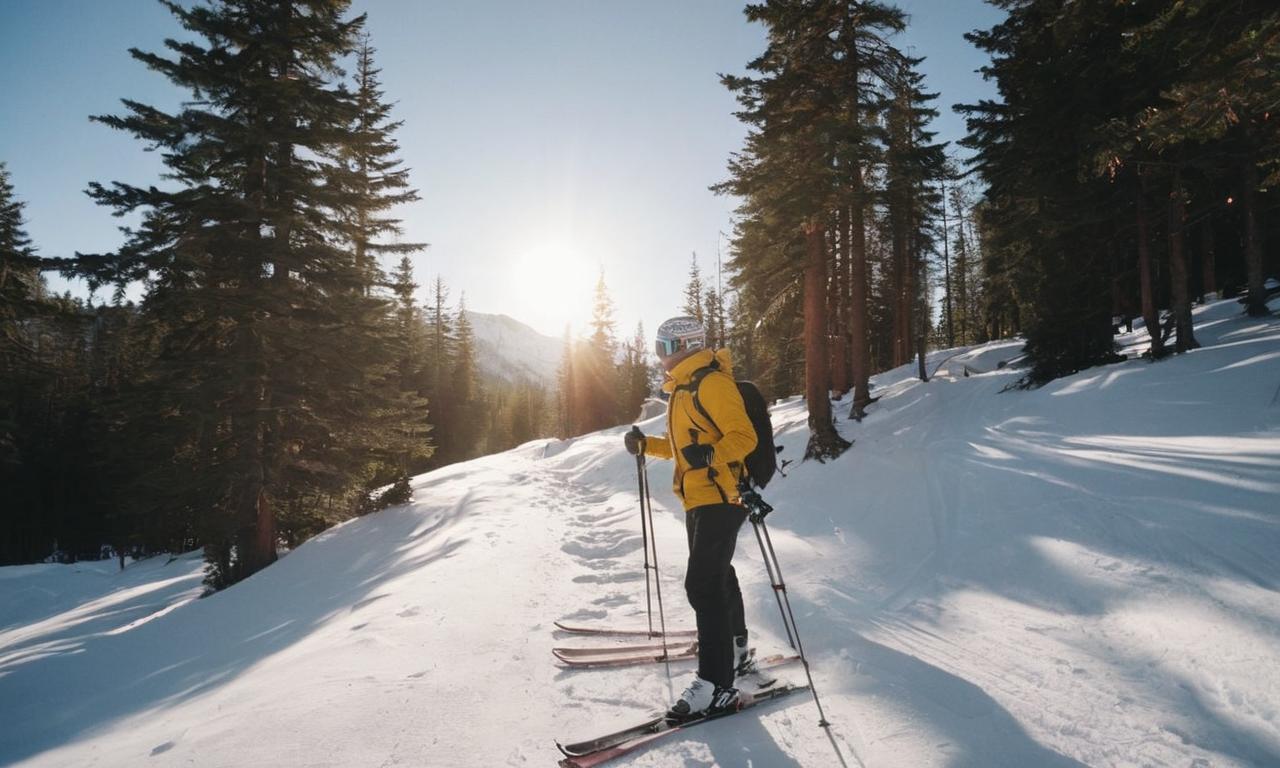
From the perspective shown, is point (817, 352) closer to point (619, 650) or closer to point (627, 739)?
point (619, 650)

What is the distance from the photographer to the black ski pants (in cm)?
369

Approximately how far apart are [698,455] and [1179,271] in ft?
58.6

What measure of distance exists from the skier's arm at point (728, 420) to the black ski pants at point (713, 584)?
1.42ft

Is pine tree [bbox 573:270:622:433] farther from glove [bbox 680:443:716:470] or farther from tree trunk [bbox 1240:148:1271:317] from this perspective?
glove [bbox 680:443:716:470]

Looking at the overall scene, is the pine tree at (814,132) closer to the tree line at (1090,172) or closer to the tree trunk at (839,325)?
the tree line at (1090,172)

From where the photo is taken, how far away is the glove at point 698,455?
372cm

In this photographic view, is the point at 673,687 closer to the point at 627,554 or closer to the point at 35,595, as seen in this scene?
the point at 627,554

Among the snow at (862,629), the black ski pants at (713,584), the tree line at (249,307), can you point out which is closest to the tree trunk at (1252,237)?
the snow at (862,629)

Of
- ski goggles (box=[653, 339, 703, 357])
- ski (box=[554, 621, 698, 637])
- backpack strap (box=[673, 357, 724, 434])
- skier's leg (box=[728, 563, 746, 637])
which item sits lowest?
ski (box=[554, 621, 698, 637])

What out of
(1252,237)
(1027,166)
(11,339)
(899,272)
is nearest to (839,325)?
(899,272)

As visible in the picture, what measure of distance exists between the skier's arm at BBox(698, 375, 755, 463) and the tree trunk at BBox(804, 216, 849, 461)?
Result: 10.5 metres

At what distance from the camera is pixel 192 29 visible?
475 inches

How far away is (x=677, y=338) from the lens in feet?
13.5

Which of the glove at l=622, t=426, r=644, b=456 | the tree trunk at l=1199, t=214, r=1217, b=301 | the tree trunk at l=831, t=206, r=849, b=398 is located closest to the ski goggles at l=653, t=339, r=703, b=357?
the glove at l=622, t=426, r=644, b=456
